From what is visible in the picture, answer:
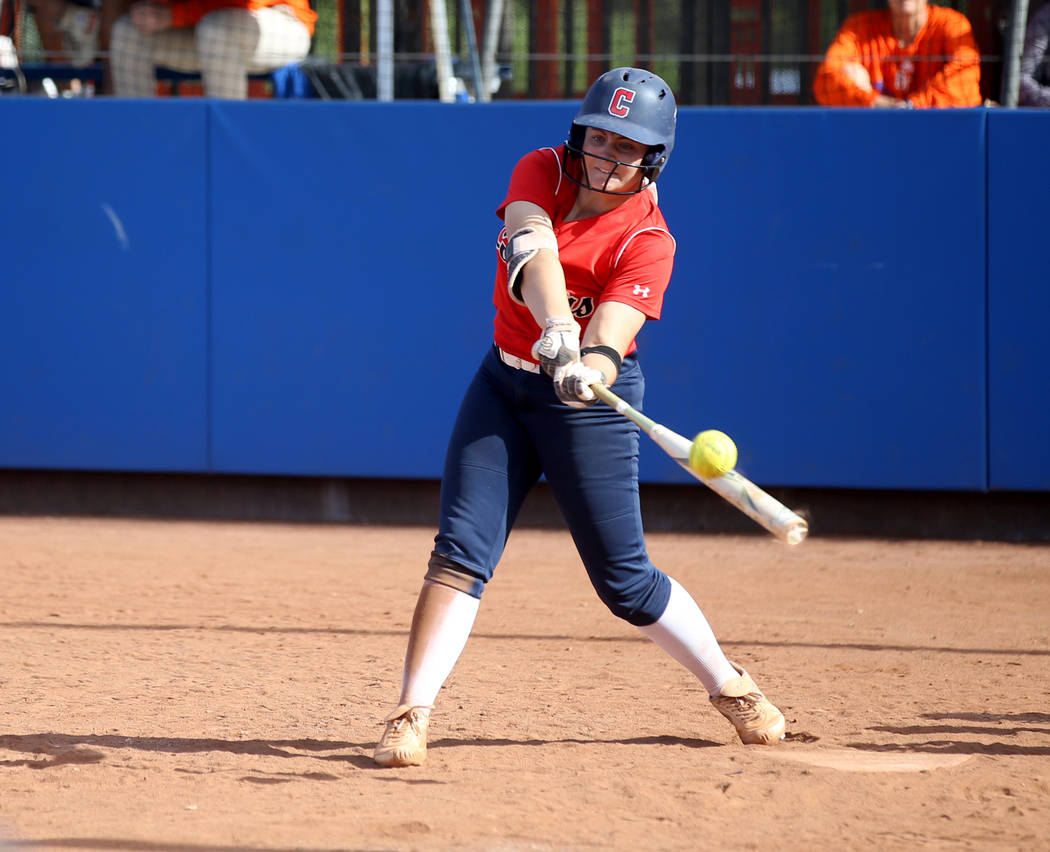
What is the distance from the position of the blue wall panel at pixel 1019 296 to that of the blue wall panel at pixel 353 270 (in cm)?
259

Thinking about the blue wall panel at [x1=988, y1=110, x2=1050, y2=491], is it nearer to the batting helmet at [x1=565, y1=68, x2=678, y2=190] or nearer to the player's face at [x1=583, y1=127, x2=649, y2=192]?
the batting helmet at [x1=565, y1=68, x2=678, y2=190]

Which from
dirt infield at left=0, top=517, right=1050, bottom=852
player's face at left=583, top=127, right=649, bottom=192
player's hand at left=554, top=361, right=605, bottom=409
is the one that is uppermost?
player's face at left=583, top=127, right=649, bottom=192

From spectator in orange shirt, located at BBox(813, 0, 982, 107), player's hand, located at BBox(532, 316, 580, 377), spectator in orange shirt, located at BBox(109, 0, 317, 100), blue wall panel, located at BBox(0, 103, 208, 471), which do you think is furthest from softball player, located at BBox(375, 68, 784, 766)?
spectator in orange shirt, located at BBox(109, 0, 317, 100)

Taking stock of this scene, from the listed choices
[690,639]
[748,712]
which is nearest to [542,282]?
[690,639]

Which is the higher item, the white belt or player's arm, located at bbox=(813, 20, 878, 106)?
Result: player's arm, located at bbox=(813, 20, 878, 106)

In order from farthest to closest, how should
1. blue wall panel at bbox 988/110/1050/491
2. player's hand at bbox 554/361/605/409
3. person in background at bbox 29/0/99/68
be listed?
person in background at bbox 29/0/99/68, blue wall panel at bbox 988/110/1050/491, player's hand at bbox 554/361/605/409

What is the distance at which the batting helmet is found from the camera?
3.43 meters

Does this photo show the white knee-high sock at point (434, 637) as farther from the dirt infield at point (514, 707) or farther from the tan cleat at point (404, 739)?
the dirt infield at point (514, 707)

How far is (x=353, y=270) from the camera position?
24.8 feet

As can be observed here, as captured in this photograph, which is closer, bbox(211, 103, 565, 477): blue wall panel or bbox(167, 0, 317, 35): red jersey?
bbox(211, 103, 565, 477): blue wall panel

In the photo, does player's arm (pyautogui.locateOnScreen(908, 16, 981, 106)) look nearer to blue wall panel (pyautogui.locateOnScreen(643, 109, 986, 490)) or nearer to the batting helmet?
blue wall panel (pyautogui.locateOnScreen(643, 109, 986, 490))

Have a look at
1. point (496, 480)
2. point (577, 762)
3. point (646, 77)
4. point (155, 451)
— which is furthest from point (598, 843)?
point (155, 451)

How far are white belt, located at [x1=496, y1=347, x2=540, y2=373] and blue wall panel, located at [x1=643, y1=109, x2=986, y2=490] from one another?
12.8ft

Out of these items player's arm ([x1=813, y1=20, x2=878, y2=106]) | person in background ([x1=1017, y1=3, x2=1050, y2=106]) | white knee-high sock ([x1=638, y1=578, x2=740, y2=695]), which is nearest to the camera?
white knee-high sock ([x1=638, y1=578, x2=740, y2=695])
